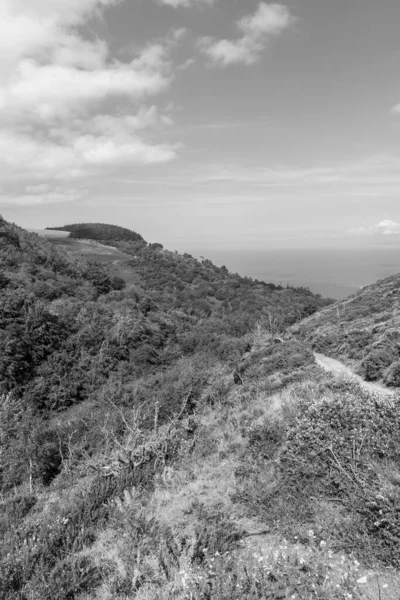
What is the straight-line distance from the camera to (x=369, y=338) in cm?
2148

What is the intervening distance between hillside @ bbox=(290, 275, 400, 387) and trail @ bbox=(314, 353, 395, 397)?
15.6 inches

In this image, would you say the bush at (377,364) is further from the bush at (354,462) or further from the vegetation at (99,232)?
the vegetation at (99,232)

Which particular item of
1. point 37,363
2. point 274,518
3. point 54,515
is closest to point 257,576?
point 274,518

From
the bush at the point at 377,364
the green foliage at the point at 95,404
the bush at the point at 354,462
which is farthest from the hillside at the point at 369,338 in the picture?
the bush at the point at 354,462

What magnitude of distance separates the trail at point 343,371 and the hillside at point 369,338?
1.30 ft

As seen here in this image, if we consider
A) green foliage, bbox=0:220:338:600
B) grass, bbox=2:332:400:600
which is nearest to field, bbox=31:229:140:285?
green foliage, bbox=0:220:338:600

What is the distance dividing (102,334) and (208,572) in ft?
141

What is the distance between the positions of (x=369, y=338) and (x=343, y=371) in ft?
16.5

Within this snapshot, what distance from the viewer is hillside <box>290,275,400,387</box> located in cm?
1606

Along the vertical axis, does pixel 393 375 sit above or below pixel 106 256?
below

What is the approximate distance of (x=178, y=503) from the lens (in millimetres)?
7273

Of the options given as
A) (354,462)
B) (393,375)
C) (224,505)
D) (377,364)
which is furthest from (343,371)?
(224,505)

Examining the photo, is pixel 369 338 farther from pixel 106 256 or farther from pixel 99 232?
pixel 99 232

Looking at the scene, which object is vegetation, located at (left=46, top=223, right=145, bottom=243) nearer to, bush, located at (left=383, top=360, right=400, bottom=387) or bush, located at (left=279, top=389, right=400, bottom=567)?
bush, located at (left=383, top=360, right=400, bottom=387)
